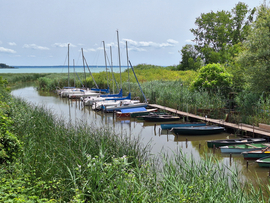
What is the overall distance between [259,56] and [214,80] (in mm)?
4438

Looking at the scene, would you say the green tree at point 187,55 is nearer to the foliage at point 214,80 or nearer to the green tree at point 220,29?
the green tree at point 220,29

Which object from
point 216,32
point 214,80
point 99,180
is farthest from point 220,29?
point 99,180

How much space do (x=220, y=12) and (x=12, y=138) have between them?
172ft

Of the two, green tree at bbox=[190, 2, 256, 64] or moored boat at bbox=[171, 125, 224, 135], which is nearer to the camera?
moored boat at bbox=[171, 125, 224, 135]

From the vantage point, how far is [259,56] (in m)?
16.4

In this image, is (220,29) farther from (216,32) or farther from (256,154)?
(256,154)

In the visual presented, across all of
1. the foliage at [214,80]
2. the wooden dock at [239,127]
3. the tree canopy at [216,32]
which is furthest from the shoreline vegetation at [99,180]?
the tree canopy at [216,32]

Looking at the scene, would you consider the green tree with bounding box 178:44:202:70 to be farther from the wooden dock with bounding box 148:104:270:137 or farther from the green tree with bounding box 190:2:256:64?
the wooden dock with bounding box 148:104:270:137

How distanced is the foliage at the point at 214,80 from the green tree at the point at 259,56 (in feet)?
9.79

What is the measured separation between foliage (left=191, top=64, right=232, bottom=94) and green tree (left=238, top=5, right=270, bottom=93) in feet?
9.79

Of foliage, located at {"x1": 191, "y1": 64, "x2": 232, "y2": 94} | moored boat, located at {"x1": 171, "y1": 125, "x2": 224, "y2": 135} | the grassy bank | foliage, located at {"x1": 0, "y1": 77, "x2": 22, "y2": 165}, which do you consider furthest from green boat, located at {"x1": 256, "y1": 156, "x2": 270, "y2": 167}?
foliage, located at {"x1": 191, "y1": 64, "x2": 232, "y2": 94}

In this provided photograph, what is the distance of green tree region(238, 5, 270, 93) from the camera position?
16.1 metres

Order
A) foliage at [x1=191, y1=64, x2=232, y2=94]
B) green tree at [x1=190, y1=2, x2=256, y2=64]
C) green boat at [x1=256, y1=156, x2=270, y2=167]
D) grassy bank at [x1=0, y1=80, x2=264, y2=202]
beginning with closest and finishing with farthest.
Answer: grassy bank at [x1=0, y1=80, x2=264, y2=202] < green boat at [x1=256, y1=156, x2=270, y2=167] < foliage at [x1=191, y1=64, x2=232, y2=94] < green tree at [x1=190, y1=2, x2=256, y2=64]

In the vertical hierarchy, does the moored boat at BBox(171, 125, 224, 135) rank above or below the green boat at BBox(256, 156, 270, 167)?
above
